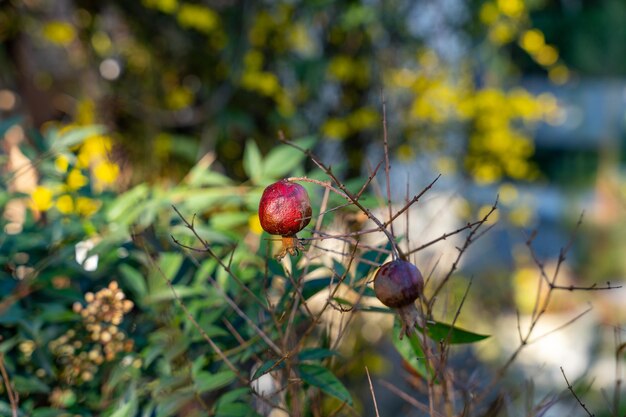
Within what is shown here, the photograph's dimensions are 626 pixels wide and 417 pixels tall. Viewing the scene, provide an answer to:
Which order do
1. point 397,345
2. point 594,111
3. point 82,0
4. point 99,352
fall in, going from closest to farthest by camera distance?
point 397,345 < point 99,352 < point 82,0 < point 594,111

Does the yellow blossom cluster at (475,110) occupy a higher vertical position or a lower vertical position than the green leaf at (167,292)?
lower

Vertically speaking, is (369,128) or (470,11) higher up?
(470,11)

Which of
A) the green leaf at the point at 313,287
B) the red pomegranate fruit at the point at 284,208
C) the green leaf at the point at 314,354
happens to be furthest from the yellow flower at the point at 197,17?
the red pomegranate fruit at the point at 284,208

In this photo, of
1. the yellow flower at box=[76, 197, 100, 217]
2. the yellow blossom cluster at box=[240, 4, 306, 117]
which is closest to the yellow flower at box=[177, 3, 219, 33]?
the yellow blossom cluster at box=[240, 4, 306, 117]

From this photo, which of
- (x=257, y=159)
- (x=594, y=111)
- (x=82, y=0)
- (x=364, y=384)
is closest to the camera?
(x=257, y=159)

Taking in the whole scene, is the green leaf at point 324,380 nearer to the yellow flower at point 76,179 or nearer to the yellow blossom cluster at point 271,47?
the yellow flower at point 76,179

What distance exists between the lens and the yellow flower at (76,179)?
130 centimetres

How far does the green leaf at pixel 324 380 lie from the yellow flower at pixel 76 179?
25.8 inches

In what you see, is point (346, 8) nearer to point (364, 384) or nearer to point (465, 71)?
point (465, 71)

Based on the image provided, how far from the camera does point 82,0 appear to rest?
2.93 metres

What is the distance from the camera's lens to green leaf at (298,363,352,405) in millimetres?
790

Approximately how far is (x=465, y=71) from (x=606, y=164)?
264 cm

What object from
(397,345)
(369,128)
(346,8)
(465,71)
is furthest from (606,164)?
(397,345)

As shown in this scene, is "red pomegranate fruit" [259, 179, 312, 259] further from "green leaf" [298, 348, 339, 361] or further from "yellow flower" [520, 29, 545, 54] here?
"yellow flower" [520, 29, 545, 54]
